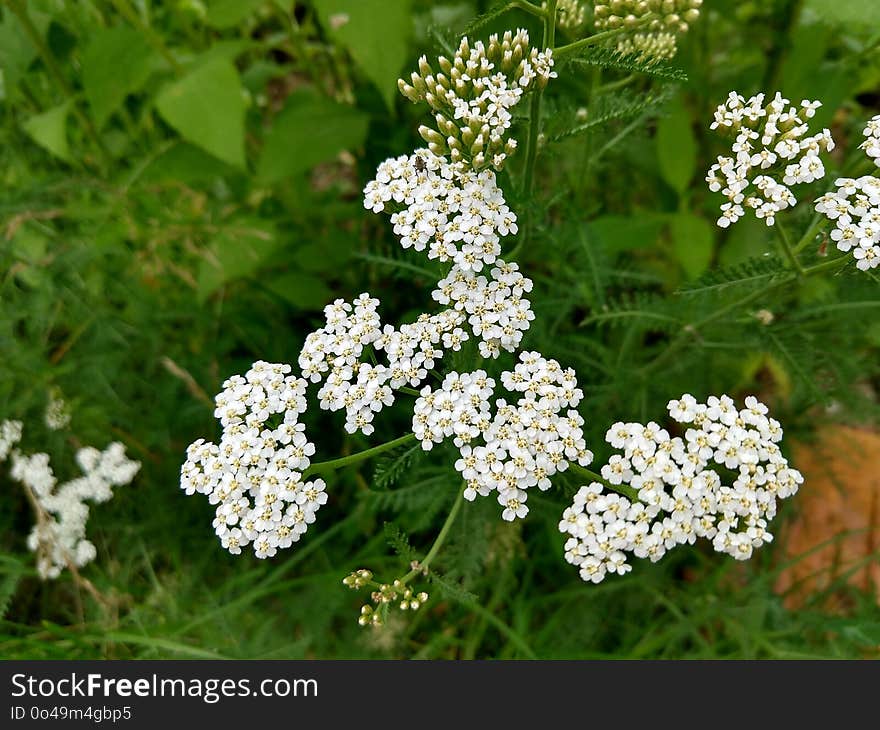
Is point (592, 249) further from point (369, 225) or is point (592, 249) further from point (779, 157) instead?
point (369, 225)

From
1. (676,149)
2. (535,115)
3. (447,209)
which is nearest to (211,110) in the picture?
(447,209)

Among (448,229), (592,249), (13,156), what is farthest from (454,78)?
(13,156)

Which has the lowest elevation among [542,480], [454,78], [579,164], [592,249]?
[542,480]

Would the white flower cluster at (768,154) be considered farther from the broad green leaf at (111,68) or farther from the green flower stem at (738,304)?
the broad green leaf at (111,68)

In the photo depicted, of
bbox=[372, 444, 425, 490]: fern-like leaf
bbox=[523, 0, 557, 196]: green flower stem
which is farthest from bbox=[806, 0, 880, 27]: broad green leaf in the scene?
bbox=[372, 444, 425, 490]: fern-like leaf

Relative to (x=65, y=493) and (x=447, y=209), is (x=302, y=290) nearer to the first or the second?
(x=65, y=493)
